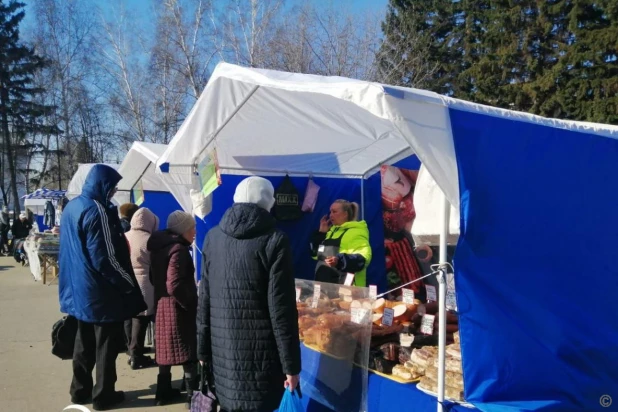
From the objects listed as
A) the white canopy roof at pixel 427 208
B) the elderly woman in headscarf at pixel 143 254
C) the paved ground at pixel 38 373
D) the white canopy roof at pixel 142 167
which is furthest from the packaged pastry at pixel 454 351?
the white canopy roof at pixel 142 167

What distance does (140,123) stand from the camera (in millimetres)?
25531

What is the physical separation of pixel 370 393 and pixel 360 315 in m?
0.47

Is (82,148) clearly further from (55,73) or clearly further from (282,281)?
(282,281)

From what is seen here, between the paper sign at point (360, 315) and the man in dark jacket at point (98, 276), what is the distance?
6.25 feet

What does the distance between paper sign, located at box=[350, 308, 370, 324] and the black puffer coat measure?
0.54m

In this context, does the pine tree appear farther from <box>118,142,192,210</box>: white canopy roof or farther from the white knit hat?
the white knit hat

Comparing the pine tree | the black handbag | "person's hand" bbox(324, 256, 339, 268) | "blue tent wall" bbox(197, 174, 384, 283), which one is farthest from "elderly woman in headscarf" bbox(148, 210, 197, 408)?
the pine tree

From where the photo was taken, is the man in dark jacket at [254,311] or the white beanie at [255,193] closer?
the man in dark jacket at [254,311]

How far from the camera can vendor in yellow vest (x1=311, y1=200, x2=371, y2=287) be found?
4.45 meters

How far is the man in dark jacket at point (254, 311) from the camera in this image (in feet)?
8.36

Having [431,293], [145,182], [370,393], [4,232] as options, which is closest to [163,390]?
[370,393]

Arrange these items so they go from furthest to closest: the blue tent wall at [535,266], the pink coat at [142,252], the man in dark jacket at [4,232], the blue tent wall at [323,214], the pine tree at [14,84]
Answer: the pine tree at [14,84] < the man in dark jacket at [4,232] < the blue tent wall at [323,214] < the pink coat at [142,252] < the blue tent wall at [535,266]

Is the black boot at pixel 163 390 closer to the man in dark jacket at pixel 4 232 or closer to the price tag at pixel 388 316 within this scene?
the price tag at pixel 388 316

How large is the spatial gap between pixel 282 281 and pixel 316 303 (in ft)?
2.97
